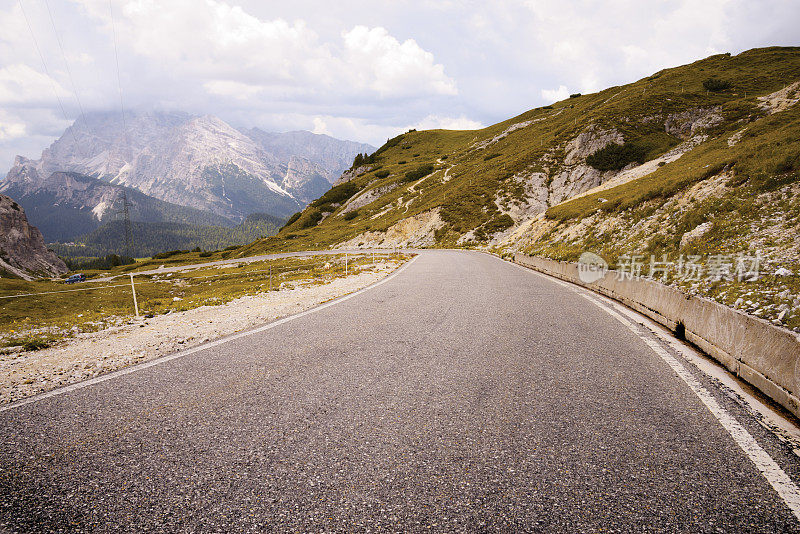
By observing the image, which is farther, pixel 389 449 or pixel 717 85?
pixel 717 85

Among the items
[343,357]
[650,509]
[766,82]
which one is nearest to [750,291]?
[650,509]

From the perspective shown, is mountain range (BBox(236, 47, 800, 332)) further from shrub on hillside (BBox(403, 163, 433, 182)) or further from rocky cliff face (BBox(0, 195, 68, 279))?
rocky cliff face (BBox(0, 195, 68, 279))

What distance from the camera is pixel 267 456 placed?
3123 mm

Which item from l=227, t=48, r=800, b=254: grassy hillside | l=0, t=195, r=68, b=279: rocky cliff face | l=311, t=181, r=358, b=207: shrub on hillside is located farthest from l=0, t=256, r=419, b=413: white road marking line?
l=0, t=195, r=68, b=279: rocky cliff face

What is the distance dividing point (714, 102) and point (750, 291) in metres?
64.6

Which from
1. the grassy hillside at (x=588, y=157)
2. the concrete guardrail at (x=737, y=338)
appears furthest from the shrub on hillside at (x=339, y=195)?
the concrete guardrail at (x=737, y=338)

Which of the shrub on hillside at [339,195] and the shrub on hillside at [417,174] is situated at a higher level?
the shrub on hillside at [417,174]

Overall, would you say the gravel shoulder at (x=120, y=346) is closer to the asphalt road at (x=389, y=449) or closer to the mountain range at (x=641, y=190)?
the asphalt road at (x=389, y=449)

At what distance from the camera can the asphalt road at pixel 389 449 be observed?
8.04 feet

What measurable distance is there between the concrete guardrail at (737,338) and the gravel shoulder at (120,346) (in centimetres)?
864

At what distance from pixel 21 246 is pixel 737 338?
617 feet

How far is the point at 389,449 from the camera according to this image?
Result: 10.6 feet

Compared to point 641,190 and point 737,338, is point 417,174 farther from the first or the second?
point 737,338

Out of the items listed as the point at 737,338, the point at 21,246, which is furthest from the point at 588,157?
the point at 21,246
